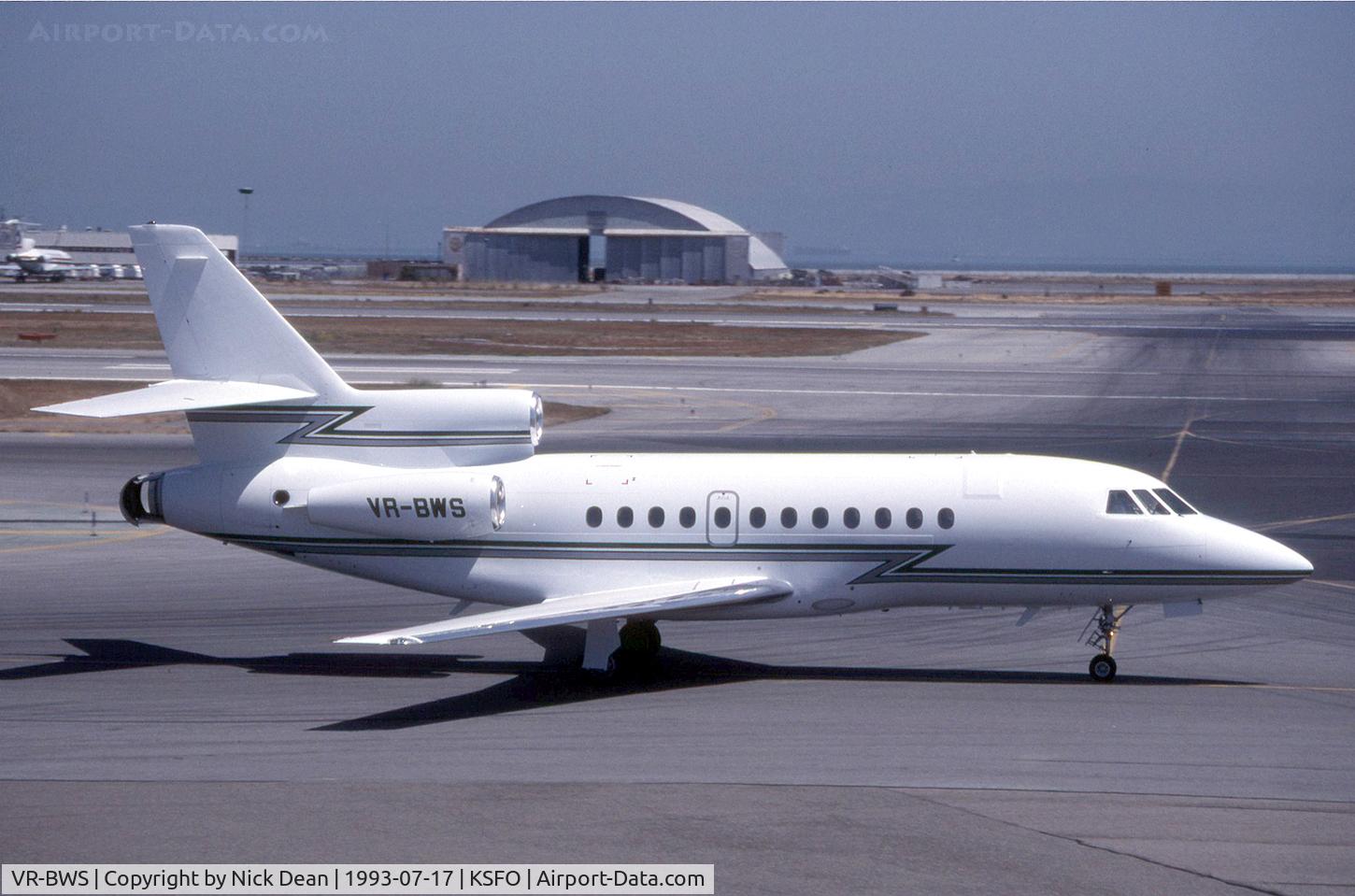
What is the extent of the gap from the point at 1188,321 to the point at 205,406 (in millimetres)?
112956

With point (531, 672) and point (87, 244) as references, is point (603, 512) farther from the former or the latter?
point (87, 244)

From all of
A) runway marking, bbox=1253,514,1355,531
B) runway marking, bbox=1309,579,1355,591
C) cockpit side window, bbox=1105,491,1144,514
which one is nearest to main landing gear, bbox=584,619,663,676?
cockpit side window, bbox=1105,491,1144,514

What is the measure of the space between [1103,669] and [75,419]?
33.0 meters

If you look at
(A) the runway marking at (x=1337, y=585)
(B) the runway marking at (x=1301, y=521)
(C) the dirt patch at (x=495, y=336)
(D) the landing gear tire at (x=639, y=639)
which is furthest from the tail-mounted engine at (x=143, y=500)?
(C) the dirt patch at (x=495, y=336)

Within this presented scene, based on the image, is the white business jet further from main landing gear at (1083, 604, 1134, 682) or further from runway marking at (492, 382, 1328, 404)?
main landing gear at (1083, 604, 1134, 682)

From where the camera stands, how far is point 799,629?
23.4 m

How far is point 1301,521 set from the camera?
32969 millimetres

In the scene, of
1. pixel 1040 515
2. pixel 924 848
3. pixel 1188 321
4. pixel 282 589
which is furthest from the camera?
pixel 1188 321

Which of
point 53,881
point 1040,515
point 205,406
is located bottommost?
point 53,881

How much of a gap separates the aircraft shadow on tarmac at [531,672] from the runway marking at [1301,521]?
43.7 feet

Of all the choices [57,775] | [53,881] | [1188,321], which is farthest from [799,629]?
[1188,321]

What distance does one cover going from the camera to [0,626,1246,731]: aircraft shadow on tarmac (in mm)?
19359

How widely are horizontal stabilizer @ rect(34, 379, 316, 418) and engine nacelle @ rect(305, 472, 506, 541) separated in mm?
1670

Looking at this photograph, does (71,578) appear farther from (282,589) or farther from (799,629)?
(799,629)
